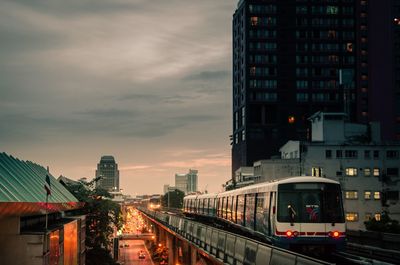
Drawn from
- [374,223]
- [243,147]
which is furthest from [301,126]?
[374,223]

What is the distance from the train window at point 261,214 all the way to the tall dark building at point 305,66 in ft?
378

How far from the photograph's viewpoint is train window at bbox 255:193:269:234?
3017 cm

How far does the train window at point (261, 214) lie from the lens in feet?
99.0

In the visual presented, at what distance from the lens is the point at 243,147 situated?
152 meters

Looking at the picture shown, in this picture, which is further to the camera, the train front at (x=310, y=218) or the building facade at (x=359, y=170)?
the building facade at (x=359, y=170)

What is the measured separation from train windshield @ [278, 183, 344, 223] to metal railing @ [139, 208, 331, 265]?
2.90 metres

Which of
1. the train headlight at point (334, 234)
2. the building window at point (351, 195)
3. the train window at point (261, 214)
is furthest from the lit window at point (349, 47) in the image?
the train headlight at point (334, 234)

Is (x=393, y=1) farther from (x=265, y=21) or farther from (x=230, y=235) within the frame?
(x=230, y=235)

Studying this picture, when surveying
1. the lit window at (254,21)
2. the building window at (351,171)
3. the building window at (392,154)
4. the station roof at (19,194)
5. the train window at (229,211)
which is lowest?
the train window at (229,211)

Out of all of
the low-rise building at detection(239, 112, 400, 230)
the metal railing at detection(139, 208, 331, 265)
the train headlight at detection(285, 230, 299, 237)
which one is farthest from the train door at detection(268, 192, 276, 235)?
the low-rise building at detection(239, 112, 400, 230)

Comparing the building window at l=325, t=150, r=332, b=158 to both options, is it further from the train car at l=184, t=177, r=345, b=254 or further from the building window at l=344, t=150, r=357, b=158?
the train car at l=184, t=177, r=345, b=254

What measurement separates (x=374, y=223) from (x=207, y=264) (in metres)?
39.9

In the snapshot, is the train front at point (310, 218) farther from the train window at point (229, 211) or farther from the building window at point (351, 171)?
the building window at point (351, 171)

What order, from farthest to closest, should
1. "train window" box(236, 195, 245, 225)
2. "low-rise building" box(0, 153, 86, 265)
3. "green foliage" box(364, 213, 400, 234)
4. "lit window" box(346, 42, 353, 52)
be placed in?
"lit window" box(346, 42, 353, 52), "green foliage" box(364, 213, 400, 234), "train window" box(236, 195, 245, 225), "low-rise building" box(0, 153, 86, 265)
